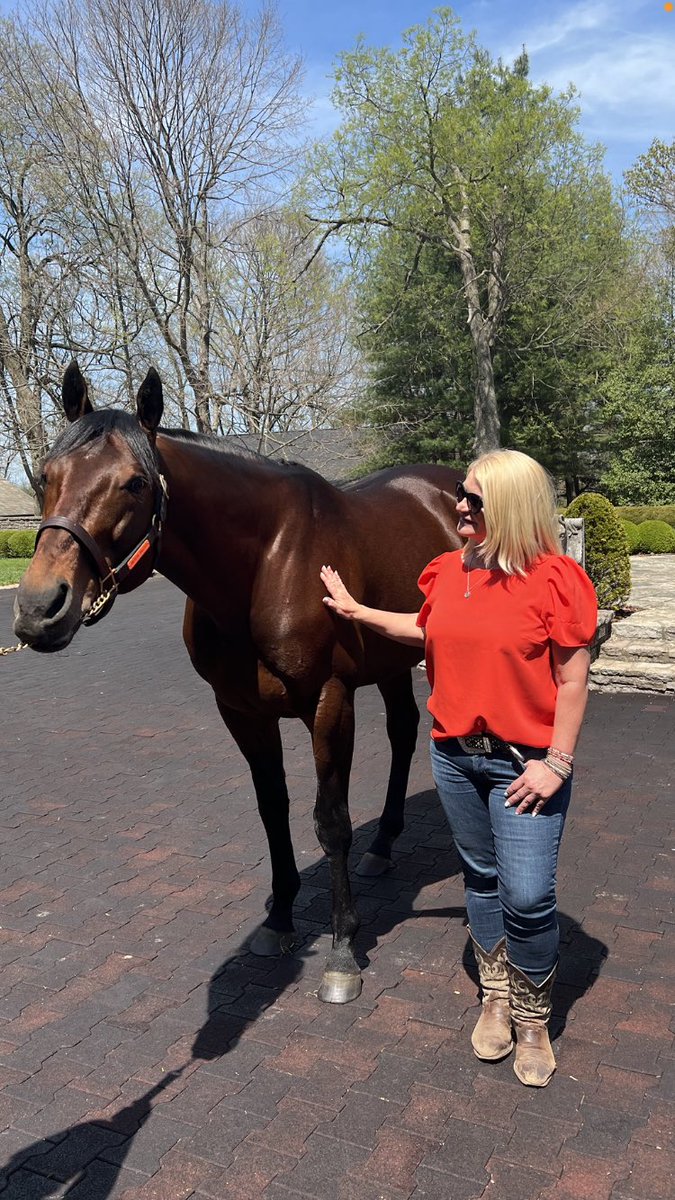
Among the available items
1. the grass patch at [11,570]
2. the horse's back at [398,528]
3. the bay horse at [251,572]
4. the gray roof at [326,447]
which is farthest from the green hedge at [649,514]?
the bay horse at [251,572]

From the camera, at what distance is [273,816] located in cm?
354

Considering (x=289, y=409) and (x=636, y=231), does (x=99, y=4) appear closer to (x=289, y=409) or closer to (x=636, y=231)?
(x=289, y=409)

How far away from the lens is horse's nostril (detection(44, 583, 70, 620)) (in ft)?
7.19

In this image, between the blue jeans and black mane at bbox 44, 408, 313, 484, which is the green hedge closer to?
the blue jeans

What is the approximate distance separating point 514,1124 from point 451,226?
25.0 meters

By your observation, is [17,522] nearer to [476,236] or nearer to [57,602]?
[476,236]

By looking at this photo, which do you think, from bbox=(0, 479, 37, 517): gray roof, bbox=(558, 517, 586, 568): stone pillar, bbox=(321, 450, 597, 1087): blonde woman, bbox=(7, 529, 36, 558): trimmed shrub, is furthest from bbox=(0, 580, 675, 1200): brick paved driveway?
bbox=(0, 479, 37, 517): gray roof

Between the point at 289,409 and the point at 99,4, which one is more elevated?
the point at 99,4

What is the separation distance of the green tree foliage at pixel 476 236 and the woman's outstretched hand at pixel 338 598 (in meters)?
20.2

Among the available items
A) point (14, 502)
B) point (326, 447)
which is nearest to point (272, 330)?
point (326, 447)

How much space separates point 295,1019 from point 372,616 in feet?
4.78

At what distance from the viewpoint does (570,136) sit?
76.9 feet

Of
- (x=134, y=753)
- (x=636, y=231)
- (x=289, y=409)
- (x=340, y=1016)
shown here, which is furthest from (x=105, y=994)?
(x=636, y=231)

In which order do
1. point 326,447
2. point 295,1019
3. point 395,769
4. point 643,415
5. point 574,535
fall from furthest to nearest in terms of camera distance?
point 643,415
point 326,447
point 574,535
point 395,769
point 295,1019
